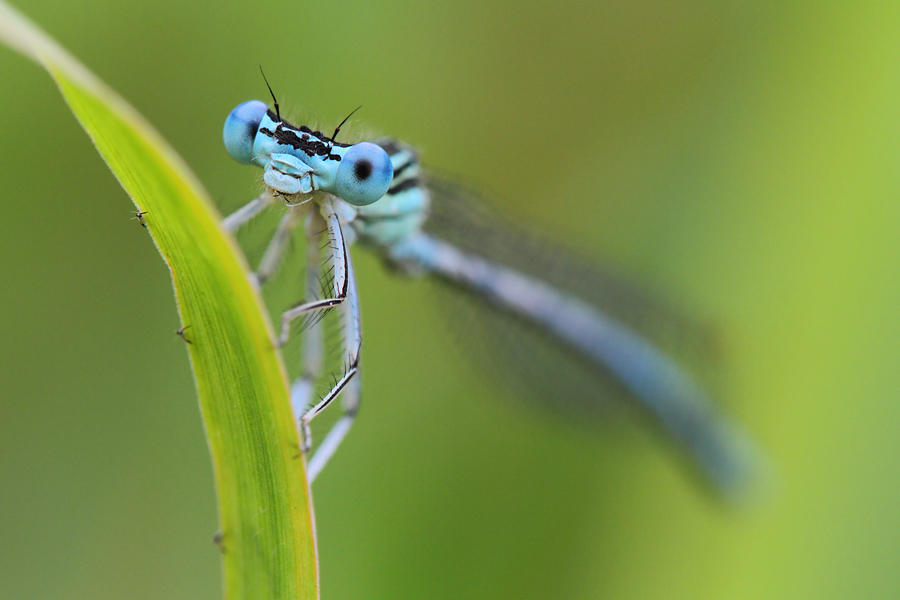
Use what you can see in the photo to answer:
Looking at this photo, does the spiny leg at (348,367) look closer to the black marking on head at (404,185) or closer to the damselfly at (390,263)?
the damselfly at (390,263)

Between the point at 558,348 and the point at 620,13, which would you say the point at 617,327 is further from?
the point at 620,13

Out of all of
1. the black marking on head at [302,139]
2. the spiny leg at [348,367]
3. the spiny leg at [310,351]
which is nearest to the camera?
the black marking on head at [302,139]

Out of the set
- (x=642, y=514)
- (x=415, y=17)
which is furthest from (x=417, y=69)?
(x=642, y=514)

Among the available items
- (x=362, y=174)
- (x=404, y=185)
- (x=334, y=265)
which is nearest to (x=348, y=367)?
(x=334, y=265)

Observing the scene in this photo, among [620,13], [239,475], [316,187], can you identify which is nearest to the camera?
[239,475]

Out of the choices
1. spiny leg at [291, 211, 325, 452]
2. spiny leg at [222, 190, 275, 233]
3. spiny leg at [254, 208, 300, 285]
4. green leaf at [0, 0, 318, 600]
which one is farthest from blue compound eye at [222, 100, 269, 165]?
green leaf at [0, 0, 318, 600]

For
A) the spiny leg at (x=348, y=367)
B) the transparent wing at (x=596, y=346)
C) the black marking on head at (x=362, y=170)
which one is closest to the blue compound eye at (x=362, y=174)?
the black marking on head at (x=362, y=170)

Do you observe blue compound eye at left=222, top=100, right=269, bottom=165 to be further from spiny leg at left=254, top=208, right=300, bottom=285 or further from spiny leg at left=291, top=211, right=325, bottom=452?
spiny leg at left=291, top=211, right=325, bottom=452

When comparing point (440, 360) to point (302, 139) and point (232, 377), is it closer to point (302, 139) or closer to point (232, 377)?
point (302, 139)
